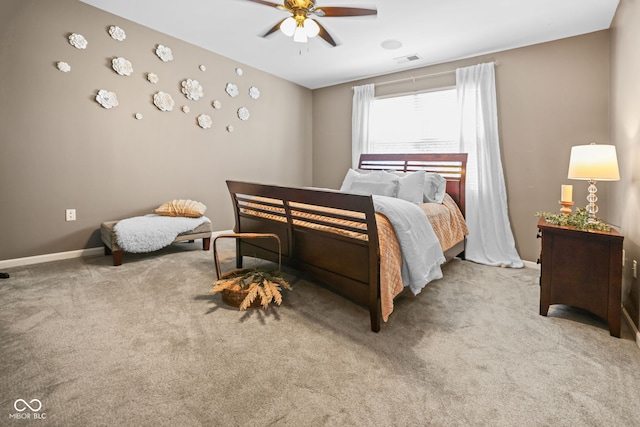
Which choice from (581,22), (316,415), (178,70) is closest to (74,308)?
(316,415)

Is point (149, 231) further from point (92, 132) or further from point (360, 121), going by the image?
point (360, 121)

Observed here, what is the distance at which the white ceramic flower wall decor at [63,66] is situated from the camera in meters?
3.10

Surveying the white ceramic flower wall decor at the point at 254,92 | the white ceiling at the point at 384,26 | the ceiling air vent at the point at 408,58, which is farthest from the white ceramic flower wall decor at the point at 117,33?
the ceiling air vent at the point at 408,58

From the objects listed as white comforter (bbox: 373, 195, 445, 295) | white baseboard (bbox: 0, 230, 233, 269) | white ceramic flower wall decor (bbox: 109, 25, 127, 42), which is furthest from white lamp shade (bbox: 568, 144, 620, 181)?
white baseboard (bbox: 0, 230, 233, 269)

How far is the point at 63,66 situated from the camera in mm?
3117

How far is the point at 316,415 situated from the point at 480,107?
12.6 feet

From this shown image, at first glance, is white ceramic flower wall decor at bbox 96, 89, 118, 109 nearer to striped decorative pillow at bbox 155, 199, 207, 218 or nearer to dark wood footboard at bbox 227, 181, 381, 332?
striped decorative pillow at bbox 155, 199, 207, 218

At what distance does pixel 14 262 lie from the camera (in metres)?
3.02

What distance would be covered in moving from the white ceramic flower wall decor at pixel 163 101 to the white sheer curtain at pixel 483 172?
3573mm

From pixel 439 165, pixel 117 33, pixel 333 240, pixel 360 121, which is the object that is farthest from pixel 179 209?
pixel 439 165

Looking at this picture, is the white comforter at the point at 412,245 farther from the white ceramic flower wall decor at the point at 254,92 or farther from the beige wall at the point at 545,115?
the white ceramic flower wall decor at the point at 254,92

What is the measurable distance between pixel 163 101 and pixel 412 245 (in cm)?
340

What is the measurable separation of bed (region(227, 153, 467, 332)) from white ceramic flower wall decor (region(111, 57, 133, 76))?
5.95 ft

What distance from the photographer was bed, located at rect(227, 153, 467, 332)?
195 centimetres
